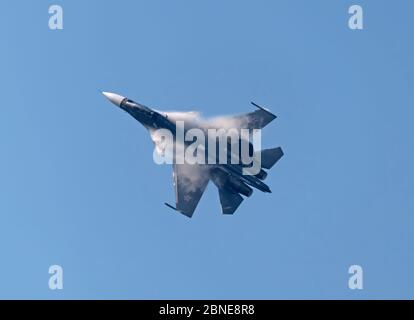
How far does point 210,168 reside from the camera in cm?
5297

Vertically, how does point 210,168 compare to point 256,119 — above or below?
below

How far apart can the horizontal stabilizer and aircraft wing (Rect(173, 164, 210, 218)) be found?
4112 millimetres

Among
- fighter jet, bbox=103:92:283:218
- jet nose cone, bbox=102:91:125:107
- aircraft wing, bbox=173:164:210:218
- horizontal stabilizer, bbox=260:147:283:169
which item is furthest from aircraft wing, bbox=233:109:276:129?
jet nose cone, bbox=102:91:125:107

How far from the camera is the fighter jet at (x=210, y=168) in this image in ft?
172

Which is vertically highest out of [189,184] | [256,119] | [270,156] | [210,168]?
[256,119]

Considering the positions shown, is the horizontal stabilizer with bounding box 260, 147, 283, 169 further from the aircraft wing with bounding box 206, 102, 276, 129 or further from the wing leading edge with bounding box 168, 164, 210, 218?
the wing leading edge with bounding box 168, 164, 210, 218

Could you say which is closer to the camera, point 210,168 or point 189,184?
point 210,168

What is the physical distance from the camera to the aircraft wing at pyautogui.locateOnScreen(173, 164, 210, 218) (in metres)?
53.3

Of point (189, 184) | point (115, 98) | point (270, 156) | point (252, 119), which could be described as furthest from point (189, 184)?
point (115, 98)

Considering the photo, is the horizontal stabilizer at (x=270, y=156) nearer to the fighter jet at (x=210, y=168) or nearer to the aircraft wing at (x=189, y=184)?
the fighter jet at (x=210, y=168)

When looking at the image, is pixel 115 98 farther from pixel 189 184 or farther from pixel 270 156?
pixel 270 156

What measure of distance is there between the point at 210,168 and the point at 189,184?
208 centimetres
